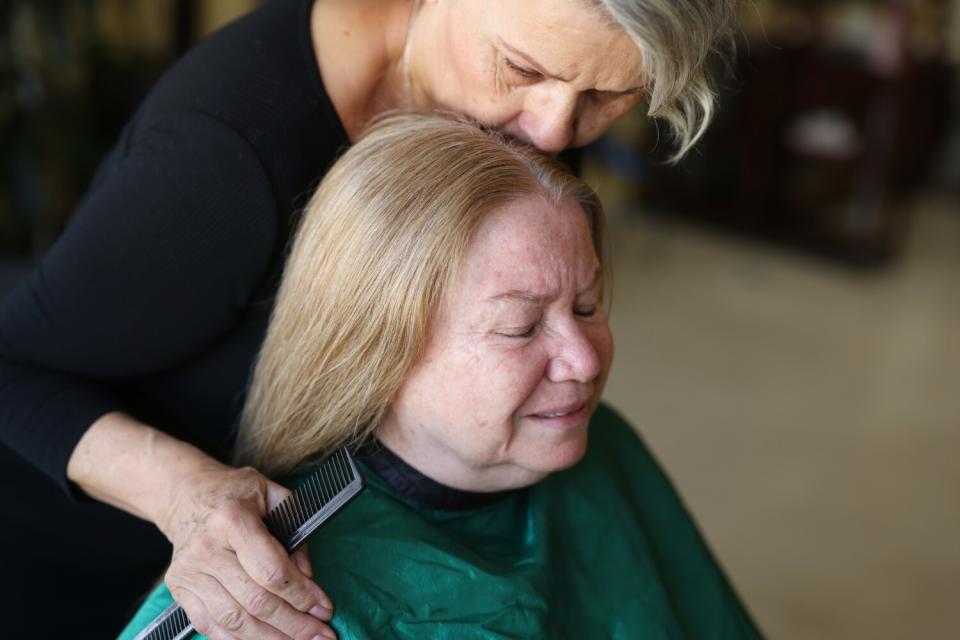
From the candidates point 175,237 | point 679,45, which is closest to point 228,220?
point 175,237

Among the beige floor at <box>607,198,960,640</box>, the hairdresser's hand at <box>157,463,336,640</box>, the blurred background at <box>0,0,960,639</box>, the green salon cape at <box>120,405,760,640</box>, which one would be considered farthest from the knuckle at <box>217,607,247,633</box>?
the beige floor at <box>607,198,960,640</box>

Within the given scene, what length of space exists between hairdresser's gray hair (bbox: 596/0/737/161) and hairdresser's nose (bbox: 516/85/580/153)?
87 millimetres

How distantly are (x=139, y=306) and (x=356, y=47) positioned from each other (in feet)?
1.32

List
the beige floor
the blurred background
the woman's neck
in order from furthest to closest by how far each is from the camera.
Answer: the blurred background, the beige floor, the woman's neck

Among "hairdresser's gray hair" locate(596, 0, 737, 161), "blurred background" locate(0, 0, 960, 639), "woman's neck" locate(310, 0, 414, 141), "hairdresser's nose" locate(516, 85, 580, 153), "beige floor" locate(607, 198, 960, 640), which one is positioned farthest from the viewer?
"blurred background" locate(0, 0, 960, 639)

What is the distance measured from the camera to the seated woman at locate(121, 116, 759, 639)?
3.56 feet

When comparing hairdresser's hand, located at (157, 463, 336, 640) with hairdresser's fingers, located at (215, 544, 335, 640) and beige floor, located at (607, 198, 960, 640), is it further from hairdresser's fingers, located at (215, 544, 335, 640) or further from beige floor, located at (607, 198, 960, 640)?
beige floor, located at (607, 198, 960, 640)

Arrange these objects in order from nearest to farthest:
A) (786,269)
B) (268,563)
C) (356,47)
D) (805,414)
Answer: (268,563) → (356,47) → (805,414) → (786,269)

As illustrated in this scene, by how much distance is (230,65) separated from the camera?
3.80ft

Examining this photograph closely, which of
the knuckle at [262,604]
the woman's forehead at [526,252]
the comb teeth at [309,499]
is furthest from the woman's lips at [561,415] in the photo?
the knuckle at [262,604]

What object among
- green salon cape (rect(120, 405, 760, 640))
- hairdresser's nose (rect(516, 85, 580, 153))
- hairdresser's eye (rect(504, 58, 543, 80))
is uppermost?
hairdresser's eye (rect(504, 58, 543, 80))

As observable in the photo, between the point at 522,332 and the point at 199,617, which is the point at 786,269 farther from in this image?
the point at 199,617

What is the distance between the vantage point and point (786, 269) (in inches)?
203

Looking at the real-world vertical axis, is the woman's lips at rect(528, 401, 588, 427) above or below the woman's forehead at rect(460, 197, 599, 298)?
below
